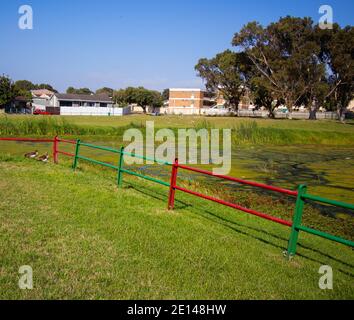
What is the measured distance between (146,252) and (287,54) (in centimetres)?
5197

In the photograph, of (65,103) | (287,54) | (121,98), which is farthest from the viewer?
(121,98)

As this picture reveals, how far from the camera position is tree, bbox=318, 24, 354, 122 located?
47562 millimetres

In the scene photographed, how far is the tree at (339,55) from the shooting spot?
156 ft

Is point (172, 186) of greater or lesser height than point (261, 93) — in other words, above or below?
below

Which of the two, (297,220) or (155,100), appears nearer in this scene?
(297,220)

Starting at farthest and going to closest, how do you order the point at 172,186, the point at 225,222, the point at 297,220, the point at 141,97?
the point at 141,97, the point at 172,186, the point at 225,222, the point at 297,220

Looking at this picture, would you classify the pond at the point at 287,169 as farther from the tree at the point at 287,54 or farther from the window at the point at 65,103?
the window at the point at 65,103

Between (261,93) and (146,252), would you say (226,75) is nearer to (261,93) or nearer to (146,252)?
(261,93)

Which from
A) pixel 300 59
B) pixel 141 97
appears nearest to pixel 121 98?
pixel 141 97

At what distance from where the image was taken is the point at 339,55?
47656 mm

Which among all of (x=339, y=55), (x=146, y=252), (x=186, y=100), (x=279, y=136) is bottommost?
(x=146, y=252)

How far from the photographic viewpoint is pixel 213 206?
28.2 feet
